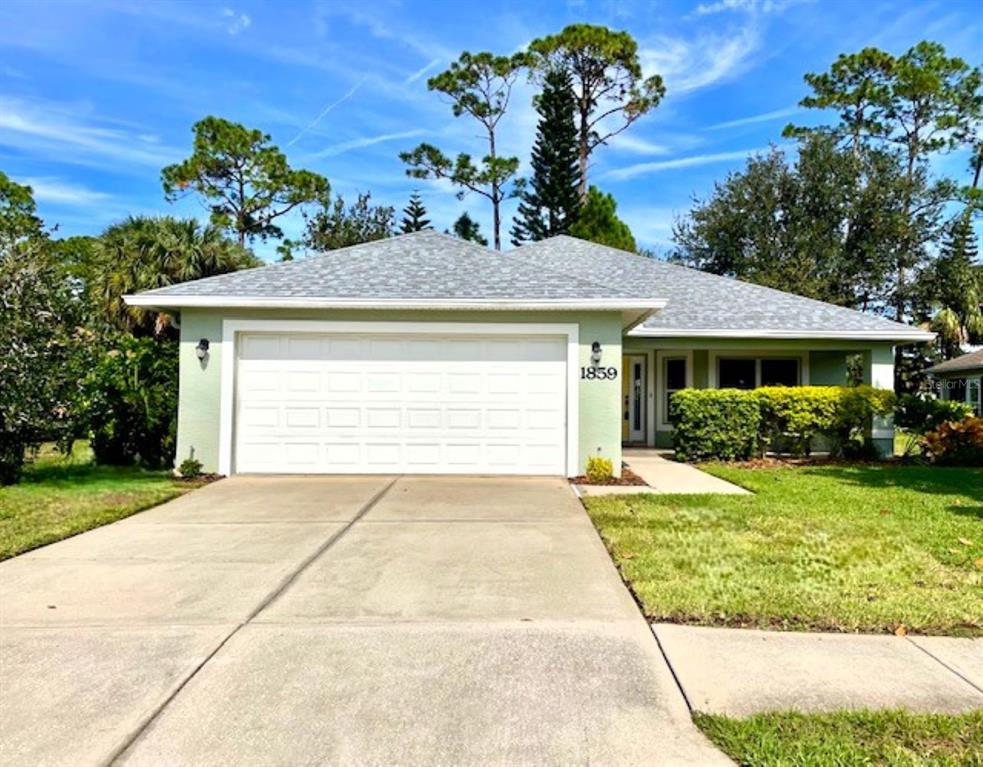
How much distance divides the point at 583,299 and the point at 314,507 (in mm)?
5055

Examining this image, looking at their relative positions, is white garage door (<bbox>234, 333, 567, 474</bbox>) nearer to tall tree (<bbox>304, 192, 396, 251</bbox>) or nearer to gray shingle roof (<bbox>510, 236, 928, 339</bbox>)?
gray shingle roof (<bbox>510, 236, 928, 339</bbox>)

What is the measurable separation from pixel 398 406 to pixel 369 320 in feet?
4.75

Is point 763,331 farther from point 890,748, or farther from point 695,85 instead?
point 695,85

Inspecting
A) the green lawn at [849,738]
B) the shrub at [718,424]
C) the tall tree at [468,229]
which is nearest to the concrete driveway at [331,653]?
the green lawn at [849,738]

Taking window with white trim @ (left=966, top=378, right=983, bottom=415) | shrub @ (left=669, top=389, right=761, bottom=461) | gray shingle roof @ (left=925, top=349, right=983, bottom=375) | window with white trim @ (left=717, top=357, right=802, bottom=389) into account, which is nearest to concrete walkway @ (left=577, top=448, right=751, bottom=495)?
shrub @ (left=669, top=389, right=761, bottom=461)

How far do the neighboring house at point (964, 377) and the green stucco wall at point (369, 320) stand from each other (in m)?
19.8

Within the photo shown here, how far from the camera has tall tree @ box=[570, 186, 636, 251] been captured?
29188 millimetres

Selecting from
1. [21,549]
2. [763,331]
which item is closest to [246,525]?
[21,549]

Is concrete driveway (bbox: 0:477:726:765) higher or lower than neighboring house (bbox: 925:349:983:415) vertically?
lower

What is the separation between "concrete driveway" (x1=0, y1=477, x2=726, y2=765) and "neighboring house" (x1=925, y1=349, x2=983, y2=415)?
24605 millimetres

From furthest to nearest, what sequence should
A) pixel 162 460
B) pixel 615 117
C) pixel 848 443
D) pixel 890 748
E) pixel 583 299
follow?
pixel 615 117
pixel 848 443
pixel 162 460
pixel 583 299
pixel 890 748

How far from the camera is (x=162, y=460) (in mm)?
11023

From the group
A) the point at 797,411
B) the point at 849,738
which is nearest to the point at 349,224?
the point at 797,411

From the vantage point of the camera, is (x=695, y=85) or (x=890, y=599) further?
(x=695, y=85)
